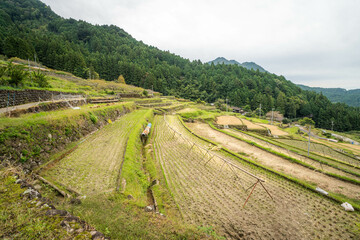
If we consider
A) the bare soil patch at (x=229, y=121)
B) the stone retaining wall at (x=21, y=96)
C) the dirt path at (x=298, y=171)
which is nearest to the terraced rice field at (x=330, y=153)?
the bare soil patch at (x=229, y=121)

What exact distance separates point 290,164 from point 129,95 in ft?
117

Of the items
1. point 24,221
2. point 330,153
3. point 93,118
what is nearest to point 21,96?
point 93,118

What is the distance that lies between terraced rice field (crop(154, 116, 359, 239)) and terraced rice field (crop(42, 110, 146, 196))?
3.48 metres

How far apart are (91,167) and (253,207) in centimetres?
886

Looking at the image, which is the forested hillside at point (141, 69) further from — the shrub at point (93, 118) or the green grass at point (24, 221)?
the green grass at point (24, 221)

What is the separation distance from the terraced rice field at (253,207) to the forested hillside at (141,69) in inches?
2213

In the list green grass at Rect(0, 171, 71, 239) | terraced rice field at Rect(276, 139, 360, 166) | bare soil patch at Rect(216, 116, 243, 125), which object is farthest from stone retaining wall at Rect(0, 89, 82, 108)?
terraced rice field at Rect(276, 139, 360, 166)

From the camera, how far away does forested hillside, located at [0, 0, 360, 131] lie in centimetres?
5197

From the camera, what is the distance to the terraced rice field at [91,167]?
21.8 ft

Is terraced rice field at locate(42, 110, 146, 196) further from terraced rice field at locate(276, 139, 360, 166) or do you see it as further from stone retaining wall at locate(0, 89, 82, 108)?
terraced rice field at locate(276, 139, 360, 166)

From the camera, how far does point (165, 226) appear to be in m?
5.07

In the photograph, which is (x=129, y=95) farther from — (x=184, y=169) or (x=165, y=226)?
(x=165, y=226)

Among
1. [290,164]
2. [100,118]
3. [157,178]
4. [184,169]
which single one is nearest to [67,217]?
[157,178]

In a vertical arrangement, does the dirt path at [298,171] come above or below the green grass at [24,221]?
below
